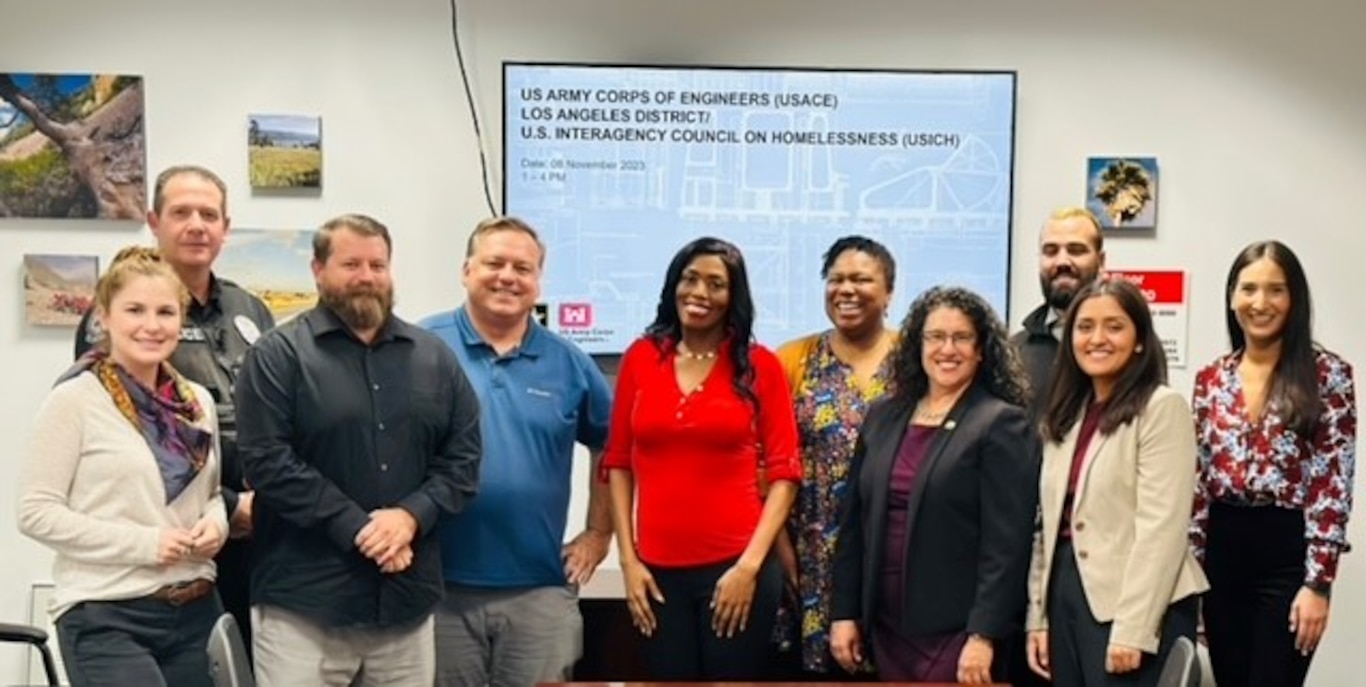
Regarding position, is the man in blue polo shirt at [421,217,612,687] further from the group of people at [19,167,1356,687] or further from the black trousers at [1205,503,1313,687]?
the black trousers at [1205,503,1313,687]

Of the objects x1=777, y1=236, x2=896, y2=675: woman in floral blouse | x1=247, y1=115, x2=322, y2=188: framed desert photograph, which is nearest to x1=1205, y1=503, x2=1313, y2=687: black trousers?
x1=777, y1=236, x2=896, y2=675: woman in floral blouse

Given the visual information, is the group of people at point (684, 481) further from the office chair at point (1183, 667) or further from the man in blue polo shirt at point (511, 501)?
the office chair at point (1183, 667)

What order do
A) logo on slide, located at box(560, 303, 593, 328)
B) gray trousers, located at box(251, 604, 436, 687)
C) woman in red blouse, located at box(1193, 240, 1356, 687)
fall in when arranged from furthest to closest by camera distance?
logo on slide, located at box(560, 303, 593, 328) → woman in red blouse, located at box(1193, 240, 1356, 687) → gray trousers, located at box(251, 604, 436, 687)

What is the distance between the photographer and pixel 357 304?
8.01 ft

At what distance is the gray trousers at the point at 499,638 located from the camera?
2635 millimetres

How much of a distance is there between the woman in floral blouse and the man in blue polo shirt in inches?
20.1

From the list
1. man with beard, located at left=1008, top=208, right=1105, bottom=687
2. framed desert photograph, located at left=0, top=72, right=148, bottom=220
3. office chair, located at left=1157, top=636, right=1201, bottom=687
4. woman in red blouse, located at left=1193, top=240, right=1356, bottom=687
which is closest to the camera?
office chair, located at left=1157, top=636, right=1201, bottom=687

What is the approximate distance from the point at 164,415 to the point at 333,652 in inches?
23.4

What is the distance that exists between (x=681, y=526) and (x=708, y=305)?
499 millimetres

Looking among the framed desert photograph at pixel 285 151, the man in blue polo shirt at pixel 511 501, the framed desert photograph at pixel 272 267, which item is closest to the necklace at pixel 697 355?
the man in blue polo shirt at pixel 511 501

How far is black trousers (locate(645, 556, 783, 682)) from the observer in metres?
2.61

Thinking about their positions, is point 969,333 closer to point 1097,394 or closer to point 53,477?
point 1097,394

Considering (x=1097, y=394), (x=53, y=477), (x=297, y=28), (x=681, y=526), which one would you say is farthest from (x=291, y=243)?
(x=1097, y=394)

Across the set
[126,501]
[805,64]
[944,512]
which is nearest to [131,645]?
[126,501]
